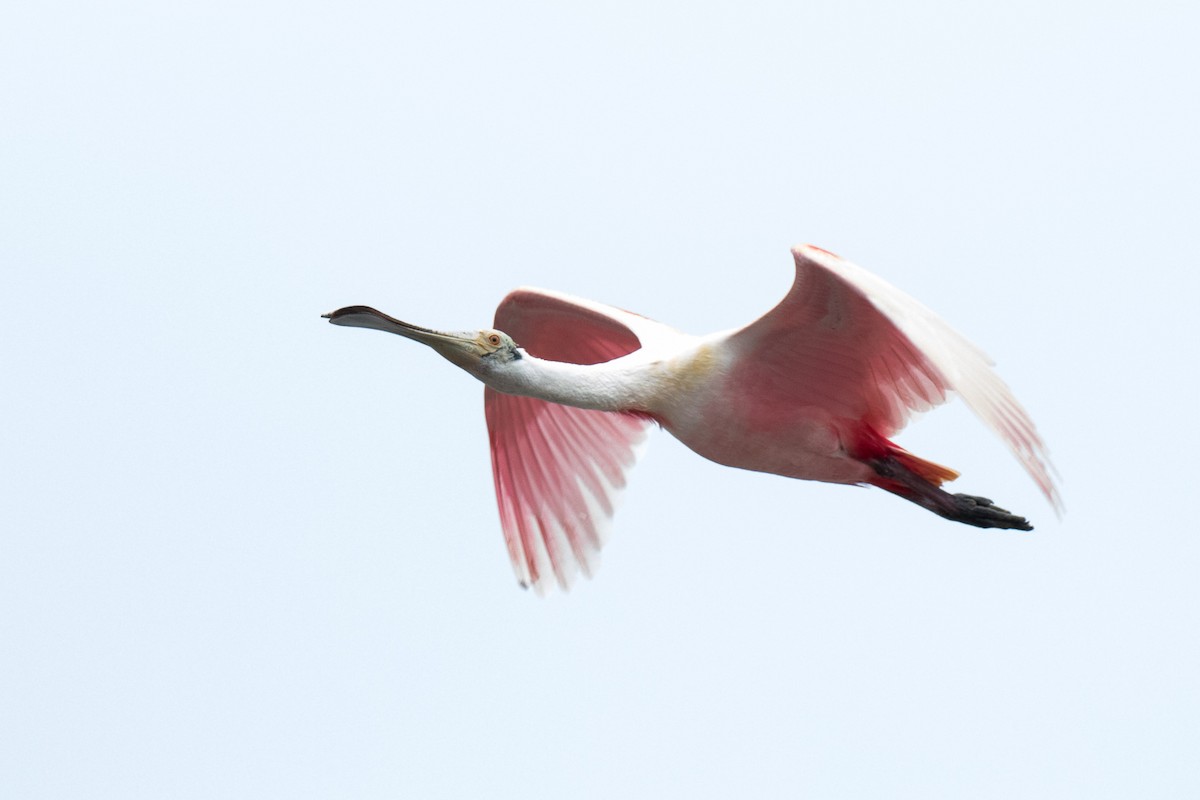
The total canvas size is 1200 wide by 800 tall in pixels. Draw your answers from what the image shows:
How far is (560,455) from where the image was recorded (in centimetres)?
1123

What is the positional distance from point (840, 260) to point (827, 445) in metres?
1.19

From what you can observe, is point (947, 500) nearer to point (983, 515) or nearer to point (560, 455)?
point (983, 515)

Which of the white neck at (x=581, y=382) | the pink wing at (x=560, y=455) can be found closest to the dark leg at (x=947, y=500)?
the white neck at (x=581, y=382)

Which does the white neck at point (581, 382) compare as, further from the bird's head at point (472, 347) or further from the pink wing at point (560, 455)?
the pink wing at point (560, 455)

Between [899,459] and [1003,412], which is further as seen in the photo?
[899,459]

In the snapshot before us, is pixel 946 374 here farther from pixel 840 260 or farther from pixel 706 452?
pixel 706 452

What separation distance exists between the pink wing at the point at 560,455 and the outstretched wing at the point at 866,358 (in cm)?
153

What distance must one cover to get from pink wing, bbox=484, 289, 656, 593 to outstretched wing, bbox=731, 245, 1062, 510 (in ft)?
5.01

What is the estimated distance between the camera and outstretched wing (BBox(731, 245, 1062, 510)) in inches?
323

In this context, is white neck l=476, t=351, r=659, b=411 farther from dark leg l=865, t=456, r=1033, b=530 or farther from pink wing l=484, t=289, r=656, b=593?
pink wing l=484, t=289, r=656, b=593

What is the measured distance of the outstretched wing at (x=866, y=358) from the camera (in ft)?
26.9

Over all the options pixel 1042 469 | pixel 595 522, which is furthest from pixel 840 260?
pixel 595 522

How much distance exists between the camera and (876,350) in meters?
9.34

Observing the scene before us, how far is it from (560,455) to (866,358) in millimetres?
2320
